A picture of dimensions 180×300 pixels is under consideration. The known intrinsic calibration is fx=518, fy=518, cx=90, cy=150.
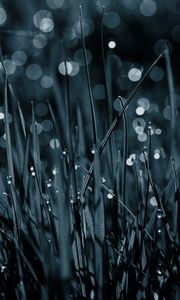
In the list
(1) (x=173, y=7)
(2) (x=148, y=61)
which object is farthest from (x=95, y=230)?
(1) (x=173, y=7)

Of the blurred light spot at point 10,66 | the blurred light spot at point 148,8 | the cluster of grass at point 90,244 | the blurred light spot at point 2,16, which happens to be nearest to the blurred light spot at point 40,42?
the blurred light spot at point 10,66

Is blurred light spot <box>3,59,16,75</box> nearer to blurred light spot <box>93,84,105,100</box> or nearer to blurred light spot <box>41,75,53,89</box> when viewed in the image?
blurred light spot <box>41,75,53,89</box>

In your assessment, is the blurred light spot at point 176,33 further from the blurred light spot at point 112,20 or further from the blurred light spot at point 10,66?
the blurred light spot at point 10,66

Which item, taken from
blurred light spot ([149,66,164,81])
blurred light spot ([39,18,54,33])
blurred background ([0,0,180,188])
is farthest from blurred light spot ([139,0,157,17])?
blurred light spot ([39,18,54,33])

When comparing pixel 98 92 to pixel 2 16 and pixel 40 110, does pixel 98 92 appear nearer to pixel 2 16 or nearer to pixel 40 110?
pixel 40 110

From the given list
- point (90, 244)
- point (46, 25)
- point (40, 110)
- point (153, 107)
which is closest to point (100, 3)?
point (46, 25)
